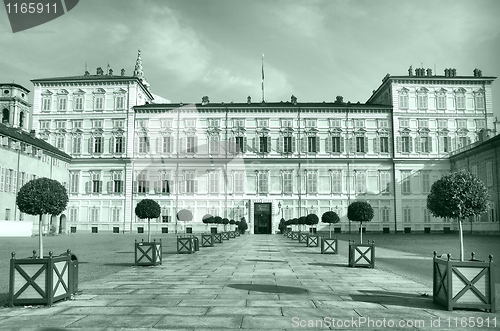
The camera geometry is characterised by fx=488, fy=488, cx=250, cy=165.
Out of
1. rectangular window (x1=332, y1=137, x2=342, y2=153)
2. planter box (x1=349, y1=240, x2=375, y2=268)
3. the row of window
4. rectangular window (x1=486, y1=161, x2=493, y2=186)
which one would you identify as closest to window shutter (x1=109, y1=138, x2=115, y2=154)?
rectangular window (x1=332, y1=137, x2=342, y2=153)

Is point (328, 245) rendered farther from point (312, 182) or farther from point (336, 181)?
point (336, 181)

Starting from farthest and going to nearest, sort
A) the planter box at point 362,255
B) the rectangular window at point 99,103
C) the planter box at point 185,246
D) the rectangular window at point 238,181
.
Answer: the rectangular window at point 99,103, the rectangular window at point 238,181, the planter box at point 185,246, the planter box at point 362,255

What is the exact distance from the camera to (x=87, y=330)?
291 inches

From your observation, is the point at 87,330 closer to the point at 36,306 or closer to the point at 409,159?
the point at 36,306

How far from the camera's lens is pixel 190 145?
203 feet

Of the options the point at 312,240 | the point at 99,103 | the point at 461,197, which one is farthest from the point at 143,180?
the point at 461,197

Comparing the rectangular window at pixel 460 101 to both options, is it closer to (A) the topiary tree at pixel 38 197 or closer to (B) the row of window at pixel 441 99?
(B) the row of window at pixel 441 99

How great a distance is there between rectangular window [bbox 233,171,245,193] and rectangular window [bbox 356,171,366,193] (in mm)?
14288

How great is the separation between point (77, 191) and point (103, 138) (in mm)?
7478

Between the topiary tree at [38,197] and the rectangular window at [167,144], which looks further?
the rectangular window at [167,144]

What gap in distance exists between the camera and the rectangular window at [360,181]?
60.8 m

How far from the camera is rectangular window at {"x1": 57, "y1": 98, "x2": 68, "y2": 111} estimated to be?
62.5 meters

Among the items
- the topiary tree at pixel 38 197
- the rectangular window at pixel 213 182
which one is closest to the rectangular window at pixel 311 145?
the rectangular window at pixel 213 182

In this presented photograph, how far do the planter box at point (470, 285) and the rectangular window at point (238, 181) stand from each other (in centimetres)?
5206
